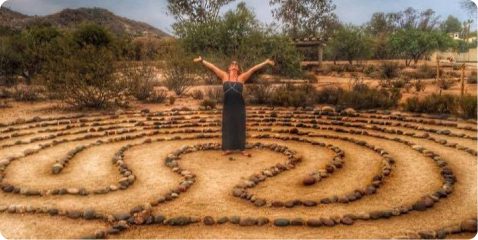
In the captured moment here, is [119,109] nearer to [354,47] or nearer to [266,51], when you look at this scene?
[266,51]

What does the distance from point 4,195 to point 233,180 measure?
340 cm

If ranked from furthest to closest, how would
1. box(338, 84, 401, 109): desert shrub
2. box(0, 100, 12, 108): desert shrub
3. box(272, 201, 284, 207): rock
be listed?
box(0, 100, 12, 108): desert shrub → box(338, 84, 401, 109): desert shrub → box(272, 201, 284, 207): rock

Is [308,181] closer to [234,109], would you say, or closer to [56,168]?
[234,109]

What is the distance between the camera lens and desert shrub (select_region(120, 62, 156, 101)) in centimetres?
1692

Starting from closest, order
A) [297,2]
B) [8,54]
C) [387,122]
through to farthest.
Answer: [387,122] < [8,54] < [297,2]

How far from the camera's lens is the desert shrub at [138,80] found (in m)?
16.9

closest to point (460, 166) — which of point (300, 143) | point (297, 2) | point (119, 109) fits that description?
point (300, 143)

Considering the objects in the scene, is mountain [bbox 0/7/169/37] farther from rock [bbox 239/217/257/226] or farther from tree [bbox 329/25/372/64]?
rock [bbox 239/217/257/226]

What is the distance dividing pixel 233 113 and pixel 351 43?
32447mm

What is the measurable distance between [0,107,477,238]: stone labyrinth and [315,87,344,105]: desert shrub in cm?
420

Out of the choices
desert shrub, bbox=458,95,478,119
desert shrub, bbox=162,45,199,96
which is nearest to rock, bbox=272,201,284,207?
desert shrub, bbox=458,95,478,119

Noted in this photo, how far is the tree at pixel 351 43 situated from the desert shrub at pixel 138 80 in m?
23.9

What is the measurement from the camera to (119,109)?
616 inches

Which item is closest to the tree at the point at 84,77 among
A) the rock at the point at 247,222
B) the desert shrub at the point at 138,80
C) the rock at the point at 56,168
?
the desert shrub at the point at 138,80
